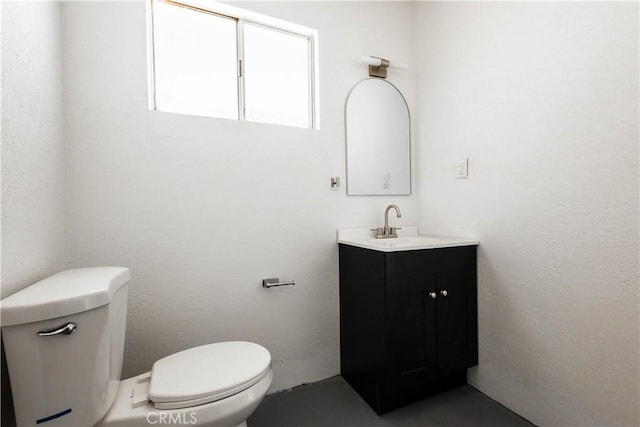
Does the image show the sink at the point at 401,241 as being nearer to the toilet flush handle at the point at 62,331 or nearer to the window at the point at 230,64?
the window at the point at 230,64

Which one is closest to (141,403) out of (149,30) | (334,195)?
(334,195)

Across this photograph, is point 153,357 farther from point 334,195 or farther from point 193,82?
point 193,82

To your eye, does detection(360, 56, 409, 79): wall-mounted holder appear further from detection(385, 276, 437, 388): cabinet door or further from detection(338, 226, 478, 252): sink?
detection(385, 276, 437, 388): cabinet door

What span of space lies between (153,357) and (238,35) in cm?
175

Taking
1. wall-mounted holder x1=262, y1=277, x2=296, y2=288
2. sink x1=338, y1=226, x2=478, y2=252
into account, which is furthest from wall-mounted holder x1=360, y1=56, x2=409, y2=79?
wall-mounted holder x1=262, y1=277, x2=296, y2=288

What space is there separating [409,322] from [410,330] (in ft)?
0.13

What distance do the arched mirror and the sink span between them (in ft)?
0.83

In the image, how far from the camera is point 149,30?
1.43 metres

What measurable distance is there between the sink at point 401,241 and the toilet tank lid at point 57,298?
3.52ft

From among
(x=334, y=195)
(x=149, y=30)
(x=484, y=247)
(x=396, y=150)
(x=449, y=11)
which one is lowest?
(x=484, y=247)

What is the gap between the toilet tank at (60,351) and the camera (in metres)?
0.78

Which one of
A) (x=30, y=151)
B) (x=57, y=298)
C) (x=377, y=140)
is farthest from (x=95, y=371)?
(x=377, y=140)

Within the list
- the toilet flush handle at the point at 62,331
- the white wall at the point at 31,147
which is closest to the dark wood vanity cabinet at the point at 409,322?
the toilet flush handle at the point at 62,331

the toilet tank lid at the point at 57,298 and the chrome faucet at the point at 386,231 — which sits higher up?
the chrome faucet at the point at 386,231
